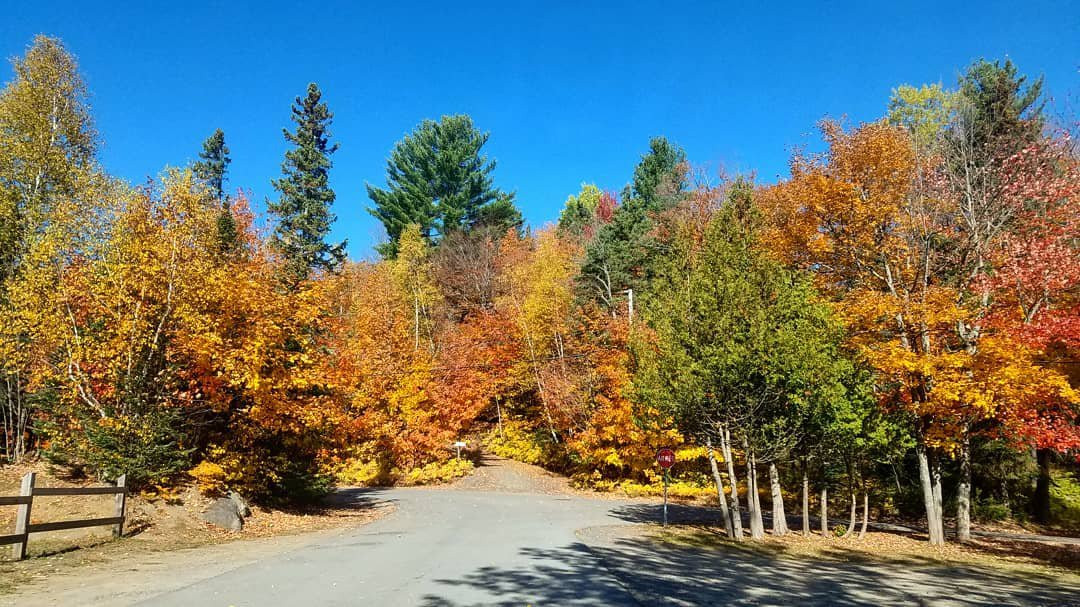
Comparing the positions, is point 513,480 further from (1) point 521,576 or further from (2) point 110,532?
(1) point 521,576

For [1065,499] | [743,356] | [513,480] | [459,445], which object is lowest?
[513,480]

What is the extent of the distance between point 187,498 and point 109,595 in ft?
25.3

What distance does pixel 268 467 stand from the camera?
52.4 feet

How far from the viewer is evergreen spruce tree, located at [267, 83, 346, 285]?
34.7 metres

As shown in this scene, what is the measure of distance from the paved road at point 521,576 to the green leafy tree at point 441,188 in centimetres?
3040

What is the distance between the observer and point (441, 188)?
143 ft

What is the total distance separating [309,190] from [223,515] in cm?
2582

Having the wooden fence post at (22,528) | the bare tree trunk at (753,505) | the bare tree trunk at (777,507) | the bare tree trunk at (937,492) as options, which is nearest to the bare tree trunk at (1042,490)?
the bare tree trunk at (937,492)

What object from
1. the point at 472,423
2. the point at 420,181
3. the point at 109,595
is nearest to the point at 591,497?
the point at 472,423

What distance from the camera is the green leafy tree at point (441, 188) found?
42.7 meters

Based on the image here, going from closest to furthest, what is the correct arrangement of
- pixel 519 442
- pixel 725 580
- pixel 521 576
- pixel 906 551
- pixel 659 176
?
pixel 521 576, pixel 725 580, pixel 906 551, pixel 519 442, pixel 659 176

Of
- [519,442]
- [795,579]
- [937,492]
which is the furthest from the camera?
[519,442]

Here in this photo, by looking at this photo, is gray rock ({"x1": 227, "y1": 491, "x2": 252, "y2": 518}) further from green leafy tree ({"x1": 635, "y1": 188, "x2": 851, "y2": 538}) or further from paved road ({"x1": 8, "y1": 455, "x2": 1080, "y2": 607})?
green leafy tree ({"x1": 635, "y1": 188, "x2": 851, "y2": 538})

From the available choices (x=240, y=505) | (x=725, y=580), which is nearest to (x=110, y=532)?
(x=240, y=505)
